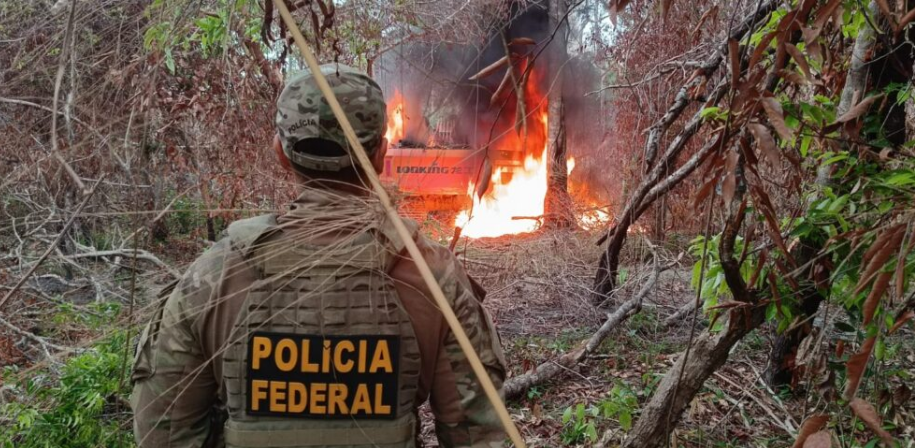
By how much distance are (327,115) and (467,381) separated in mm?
709

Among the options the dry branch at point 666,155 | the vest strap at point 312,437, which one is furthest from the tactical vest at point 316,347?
the dry branch at point 666,155

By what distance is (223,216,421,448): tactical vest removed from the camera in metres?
1.34

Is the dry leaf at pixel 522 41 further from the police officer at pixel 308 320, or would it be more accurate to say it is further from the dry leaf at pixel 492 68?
the police officer at pixel 308 320

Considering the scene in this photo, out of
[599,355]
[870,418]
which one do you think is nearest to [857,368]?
[870,418]

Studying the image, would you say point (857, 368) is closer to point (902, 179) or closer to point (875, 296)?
point (875, 296)

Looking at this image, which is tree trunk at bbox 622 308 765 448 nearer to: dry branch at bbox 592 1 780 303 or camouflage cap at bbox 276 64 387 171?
dry branch at bbox 592 1 780 303

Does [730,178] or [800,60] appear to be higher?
[800,60]

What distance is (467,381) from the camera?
1477 mm

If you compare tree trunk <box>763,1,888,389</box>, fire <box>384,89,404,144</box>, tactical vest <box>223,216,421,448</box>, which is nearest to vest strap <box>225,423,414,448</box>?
tactical vest <box>223,216,421,448</box>

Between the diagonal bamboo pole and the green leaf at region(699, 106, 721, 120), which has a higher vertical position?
the green leaf at region(699, 106, 721, 120)

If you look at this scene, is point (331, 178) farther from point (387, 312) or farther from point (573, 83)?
point (573, 83)

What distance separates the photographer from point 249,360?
1.36 metres

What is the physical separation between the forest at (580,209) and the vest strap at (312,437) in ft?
1.07

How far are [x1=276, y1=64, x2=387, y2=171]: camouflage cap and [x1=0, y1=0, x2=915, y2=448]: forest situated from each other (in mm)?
101
